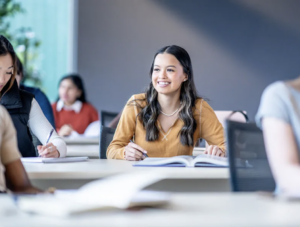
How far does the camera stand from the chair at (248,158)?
1.69 metres

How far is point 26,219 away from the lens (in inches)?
35.6

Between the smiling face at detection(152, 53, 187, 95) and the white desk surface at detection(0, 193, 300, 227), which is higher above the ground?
the smiling face at detection(152, 53, 187, 95)

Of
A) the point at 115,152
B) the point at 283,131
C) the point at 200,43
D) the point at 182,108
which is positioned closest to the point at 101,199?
the point at 283,131

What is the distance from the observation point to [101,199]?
3.24 feet

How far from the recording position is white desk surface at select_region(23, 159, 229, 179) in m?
1.81

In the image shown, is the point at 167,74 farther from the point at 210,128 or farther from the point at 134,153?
the point at 134,153

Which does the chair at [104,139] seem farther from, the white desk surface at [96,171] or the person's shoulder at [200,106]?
the white desk surface at [96,171]

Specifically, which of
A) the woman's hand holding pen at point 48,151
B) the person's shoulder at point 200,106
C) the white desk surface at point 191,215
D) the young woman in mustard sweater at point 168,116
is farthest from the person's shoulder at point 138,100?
the white desk surface at point 191,215

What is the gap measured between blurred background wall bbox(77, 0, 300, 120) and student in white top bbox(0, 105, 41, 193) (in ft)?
15.6

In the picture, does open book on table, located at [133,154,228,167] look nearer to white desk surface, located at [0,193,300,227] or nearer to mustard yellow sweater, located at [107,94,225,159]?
mustard yellow sweater, located at [107,94,225,159]

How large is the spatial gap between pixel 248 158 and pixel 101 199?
2.92 feet

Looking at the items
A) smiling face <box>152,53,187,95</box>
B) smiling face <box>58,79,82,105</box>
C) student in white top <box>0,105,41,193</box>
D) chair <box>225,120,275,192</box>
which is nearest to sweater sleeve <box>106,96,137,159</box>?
smiling face <box>152,53,187,95</box>

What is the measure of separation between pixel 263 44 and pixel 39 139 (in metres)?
4.27

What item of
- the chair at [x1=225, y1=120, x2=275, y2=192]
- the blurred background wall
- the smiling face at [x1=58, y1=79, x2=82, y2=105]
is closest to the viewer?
the chair at [x1=225, y1=120, x2=275, y2=192]
